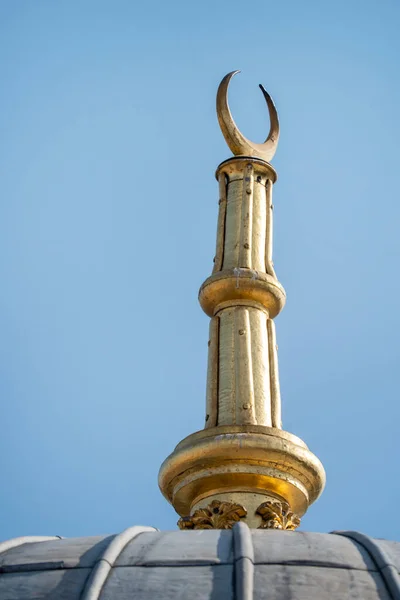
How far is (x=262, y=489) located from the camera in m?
16.0

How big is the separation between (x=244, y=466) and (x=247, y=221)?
488 centimetres

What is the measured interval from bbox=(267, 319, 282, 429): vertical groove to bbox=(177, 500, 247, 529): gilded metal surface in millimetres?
1537

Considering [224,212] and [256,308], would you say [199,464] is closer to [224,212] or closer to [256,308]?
[256,308]

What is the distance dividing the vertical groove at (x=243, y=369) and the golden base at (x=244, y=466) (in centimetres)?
61

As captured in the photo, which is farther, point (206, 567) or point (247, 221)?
point (247, 221)

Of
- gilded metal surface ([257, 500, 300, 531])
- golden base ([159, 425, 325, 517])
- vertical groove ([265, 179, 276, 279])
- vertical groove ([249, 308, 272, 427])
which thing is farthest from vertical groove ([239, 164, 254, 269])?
gilded metal surface ([257, 500, 300, 531])

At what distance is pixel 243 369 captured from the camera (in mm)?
17438

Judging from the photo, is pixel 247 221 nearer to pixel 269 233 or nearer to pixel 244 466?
pixel 269 233

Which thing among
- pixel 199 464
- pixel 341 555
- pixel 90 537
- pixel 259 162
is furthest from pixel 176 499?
pixel 259 162

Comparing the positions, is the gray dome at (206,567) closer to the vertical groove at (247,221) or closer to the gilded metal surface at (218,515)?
the gilded metal surface at (218,515)

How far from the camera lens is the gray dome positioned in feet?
39.4

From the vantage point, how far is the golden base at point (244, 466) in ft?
52.1

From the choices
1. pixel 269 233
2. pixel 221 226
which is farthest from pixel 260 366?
pixel 221 226

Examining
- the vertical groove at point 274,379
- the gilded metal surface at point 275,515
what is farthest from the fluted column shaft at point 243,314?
the gilded metal surface at point 275,515
